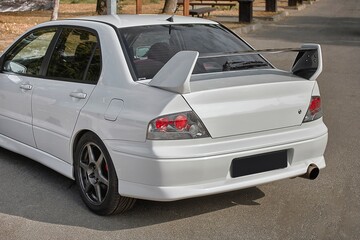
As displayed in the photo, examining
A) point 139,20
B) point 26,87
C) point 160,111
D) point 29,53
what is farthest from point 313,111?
point 29,53

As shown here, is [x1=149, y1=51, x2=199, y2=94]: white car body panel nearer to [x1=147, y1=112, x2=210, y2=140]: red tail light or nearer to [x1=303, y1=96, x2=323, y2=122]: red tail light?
[x1=147, y1=112, x2=210, y2=140]: red tail light

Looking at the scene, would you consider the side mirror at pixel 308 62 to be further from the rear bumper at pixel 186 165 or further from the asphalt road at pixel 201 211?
the asphalt road at pixel 201 211

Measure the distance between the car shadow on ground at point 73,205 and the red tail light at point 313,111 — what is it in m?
0.82

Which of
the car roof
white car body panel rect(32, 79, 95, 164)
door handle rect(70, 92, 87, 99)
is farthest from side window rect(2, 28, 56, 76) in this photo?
door handle rect(70, 92, 87, 99)

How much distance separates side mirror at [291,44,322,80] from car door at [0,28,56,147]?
2219mm

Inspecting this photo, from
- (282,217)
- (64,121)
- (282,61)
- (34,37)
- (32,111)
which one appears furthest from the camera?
(282,61)

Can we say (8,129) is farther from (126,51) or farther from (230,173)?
(230,173)

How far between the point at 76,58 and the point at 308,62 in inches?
76.5

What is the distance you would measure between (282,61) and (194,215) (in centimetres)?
924

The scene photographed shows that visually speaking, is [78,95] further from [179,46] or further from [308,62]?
[308,62]

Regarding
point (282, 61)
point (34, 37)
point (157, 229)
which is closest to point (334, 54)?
point (282, 61)

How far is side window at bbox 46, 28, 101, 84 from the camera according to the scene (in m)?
4.63

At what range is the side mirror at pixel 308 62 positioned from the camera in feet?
15.2

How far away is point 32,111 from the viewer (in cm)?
509
